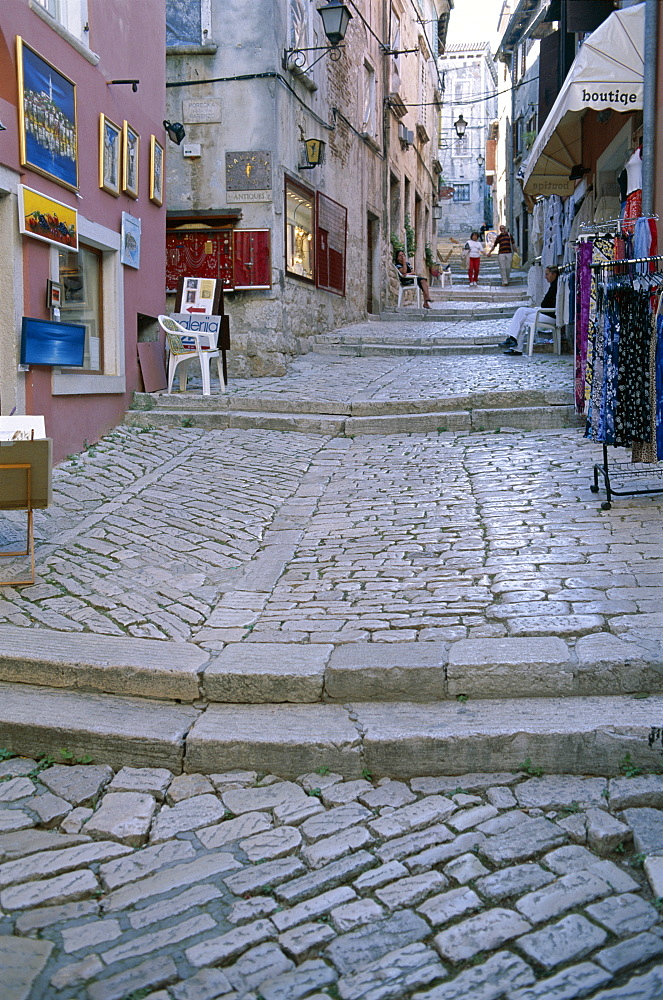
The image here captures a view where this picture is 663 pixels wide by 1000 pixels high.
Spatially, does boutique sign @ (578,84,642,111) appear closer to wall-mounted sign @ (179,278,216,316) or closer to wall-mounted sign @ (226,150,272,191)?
wall-mounted sign @ (179,278,216,316)

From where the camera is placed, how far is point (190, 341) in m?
10.0

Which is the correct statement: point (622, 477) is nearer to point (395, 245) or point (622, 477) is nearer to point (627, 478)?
point (627, 478)

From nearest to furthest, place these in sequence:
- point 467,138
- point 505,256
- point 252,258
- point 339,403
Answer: point 339,403 → point 252,258 → point 505,256 → point 467,138

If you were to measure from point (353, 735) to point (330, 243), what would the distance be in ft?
45.6

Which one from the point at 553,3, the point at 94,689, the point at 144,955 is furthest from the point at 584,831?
the point at 553,3

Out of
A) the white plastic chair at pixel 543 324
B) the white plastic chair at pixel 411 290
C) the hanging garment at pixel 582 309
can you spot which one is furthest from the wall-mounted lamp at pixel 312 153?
the hanging garment at pixel 582 309

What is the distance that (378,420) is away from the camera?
29.7ft

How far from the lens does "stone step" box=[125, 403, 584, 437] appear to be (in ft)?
28.5

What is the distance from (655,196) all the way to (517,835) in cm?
708

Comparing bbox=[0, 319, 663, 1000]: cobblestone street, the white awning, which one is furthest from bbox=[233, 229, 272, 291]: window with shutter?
bbox=[0, 319, 663, 1000]: cobblestone street

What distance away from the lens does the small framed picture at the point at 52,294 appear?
740 centimetres

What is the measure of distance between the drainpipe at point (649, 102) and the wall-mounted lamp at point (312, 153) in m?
6.74

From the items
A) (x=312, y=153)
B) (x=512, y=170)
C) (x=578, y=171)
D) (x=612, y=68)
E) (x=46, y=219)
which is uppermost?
(x=512, y=170)

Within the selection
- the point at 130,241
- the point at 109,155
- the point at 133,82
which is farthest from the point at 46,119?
the point at 130,241
